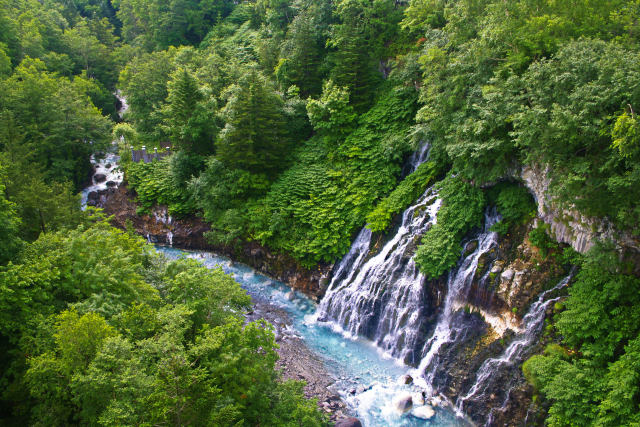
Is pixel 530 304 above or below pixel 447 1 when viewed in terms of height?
below

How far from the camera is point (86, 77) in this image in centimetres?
4028

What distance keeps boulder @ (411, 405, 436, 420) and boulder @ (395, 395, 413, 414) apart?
0.20 meters

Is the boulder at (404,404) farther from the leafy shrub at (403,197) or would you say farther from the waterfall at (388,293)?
the leafy shrub at (403,197)

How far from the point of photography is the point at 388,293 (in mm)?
16875

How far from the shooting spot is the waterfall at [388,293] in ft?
52.4

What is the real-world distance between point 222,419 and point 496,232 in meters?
10.9

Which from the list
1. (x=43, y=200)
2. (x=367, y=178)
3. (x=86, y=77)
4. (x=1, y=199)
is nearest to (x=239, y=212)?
(x=367, y=178)

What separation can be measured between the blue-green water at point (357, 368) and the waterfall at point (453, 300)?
78 centimetres

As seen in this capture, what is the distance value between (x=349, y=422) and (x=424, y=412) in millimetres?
2513

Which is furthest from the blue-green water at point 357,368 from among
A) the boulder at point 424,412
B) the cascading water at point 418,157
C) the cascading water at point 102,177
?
the cascading water at point 102,177

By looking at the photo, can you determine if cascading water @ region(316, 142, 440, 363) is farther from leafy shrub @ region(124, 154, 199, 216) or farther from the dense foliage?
leafy shrub @ region(124, 154, 199, 216)

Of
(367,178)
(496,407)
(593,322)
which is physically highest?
(367,178)

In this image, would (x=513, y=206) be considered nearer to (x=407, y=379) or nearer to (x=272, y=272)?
(x=407, y=379)

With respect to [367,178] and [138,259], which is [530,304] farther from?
[138,259]
